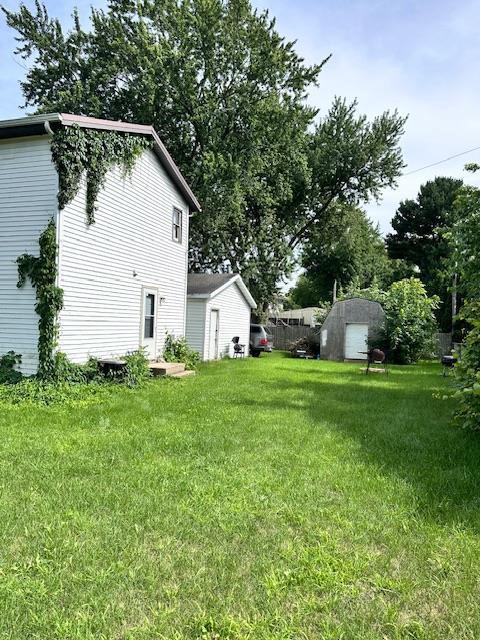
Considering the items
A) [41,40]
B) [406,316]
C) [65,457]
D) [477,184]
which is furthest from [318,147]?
[65,457]

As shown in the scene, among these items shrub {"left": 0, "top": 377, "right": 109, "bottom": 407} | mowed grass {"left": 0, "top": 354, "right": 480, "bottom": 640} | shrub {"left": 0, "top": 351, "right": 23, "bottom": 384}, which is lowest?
mowed grass {"left": 0, "top": 354, "right": 480, "bottom": 640}

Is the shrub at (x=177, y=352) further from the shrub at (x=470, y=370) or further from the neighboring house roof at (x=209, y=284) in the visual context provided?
the shrub at (x=470, y=370)

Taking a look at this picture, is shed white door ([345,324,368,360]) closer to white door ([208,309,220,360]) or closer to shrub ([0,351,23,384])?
white door ([208,309,220,360])

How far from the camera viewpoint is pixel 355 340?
21.0 meters

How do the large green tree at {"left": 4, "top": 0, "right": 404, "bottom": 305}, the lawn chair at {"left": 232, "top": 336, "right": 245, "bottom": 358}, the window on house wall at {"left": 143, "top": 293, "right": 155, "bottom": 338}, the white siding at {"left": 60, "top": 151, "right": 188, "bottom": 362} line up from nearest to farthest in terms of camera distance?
the white siding at {"left": 60, "top": 151, "right": 188, "bottom": 362} < the window on house wall at {"left": 143, "top": 293, "right": 155, "bottom": 338} < the lawn chair at {"left": 232, "top": 336, "right": 245, "bottom": 358} < the large green tree at {"left": 4, "top": 0, "right": 404, "bottom": 305}

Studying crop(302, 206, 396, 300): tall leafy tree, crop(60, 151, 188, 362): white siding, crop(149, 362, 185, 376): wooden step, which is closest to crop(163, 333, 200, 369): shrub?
crop(60, 151, 188, 362): white siding

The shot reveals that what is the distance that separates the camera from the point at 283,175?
24188 millimetres

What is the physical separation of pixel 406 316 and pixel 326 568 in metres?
18.7

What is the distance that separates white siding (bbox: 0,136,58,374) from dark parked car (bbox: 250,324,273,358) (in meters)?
13.4

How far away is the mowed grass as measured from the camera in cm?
231

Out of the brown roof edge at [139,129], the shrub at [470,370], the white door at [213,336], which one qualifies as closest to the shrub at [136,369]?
the brown roof edge at [139,129]

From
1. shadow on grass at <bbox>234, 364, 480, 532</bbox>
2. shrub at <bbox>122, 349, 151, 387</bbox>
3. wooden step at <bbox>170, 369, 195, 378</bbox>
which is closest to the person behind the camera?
shadow on grass at <bbox>234, 364, 480, 532</bbox>

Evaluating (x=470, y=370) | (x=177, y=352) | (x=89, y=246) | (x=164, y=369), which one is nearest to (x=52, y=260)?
(x=89, y=246)

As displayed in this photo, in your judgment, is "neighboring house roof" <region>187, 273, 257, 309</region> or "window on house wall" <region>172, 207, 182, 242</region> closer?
"window on house wall" <region>172, 207, 182, 242</region>
